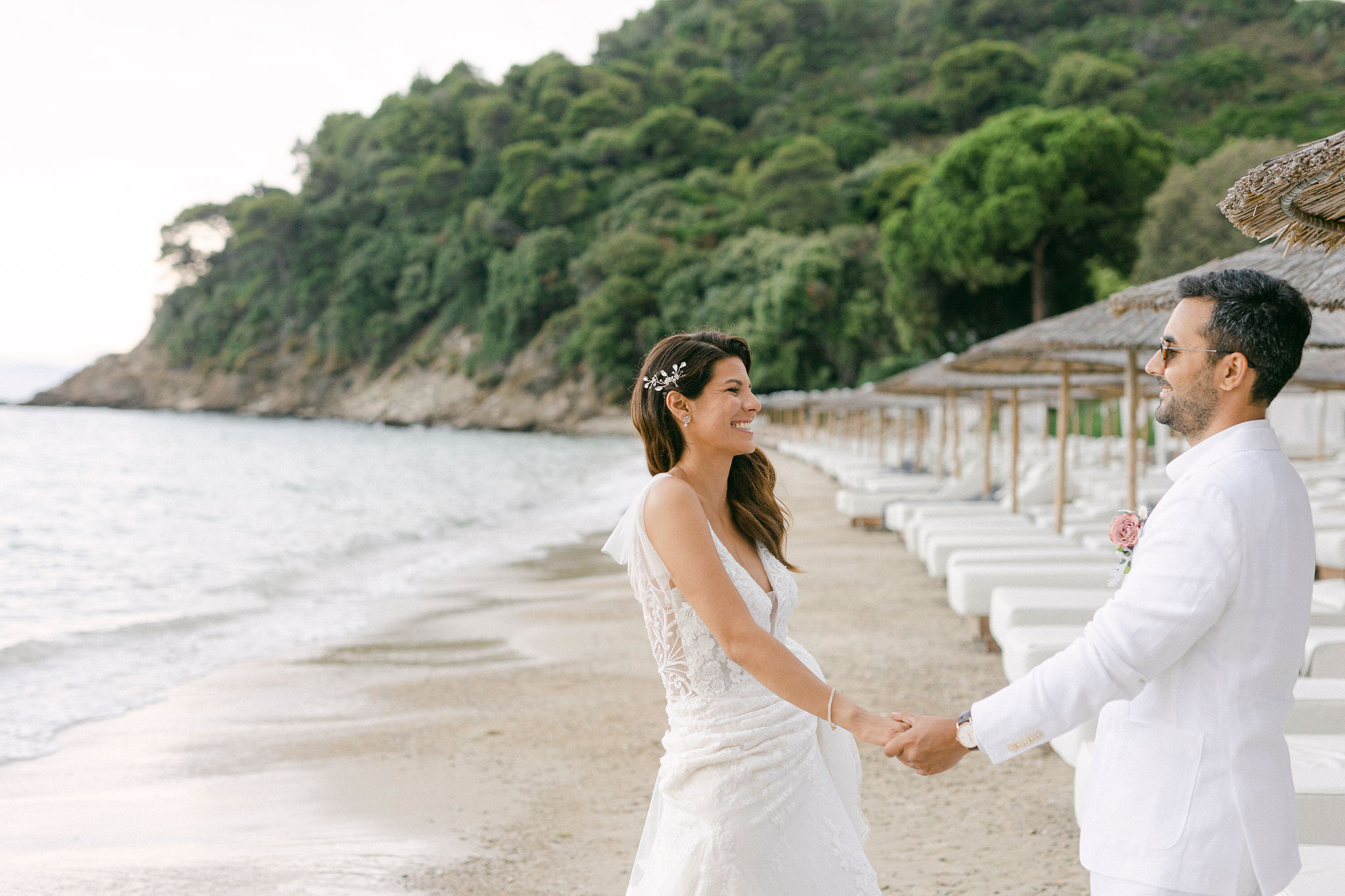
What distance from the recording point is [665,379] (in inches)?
87.6

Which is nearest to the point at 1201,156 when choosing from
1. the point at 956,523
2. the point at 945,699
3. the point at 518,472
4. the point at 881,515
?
the point at 518,472

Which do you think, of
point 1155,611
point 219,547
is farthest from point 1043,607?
point 219,547

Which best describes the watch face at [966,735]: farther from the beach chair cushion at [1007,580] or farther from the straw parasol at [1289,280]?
the beach chair cushion at [1007,580]

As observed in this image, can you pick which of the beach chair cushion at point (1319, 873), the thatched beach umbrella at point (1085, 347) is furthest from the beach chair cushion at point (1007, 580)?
the beach chair cushion at point (1319, 873)

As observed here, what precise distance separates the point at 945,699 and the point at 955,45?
9303cm

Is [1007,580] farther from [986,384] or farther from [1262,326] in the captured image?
[986,384]

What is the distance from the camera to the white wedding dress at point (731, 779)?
6.79 feet

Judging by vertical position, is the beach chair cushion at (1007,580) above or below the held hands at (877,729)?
below

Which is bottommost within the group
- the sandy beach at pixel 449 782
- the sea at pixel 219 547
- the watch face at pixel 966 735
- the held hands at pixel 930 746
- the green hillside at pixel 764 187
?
the sea at pixel 219 547

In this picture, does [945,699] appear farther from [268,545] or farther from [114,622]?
[268,545]

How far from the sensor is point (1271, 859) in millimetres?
1648

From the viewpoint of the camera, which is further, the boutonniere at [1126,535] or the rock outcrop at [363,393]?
the rock outcrop at [363,393]

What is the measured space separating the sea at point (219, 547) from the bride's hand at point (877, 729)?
5.32 meters

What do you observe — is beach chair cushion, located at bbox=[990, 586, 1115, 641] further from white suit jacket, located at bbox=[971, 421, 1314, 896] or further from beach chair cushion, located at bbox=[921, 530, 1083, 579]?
white suit jacket, located at bbox=[971, 421, 1314, 896]
